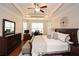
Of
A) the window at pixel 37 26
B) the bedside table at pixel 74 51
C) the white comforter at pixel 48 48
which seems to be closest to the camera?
the bedside table at pixel 74 51

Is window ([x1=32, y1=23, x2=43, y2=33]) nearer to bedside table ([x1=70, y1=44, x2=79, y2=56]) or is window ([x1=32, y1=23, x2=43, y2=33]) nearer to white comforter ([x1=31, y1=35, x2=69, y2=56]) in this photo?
white comforter ([x1=31, y1=35, x2=69, y2=56])

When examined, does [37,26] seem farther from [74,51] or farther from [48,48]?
[74,51]

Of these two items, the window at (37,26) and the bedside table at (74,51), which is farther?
the window at (37,26)

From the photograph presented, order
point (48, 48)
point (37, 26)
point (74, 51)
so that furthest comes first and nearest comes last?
point (37, 26), point (48, 48), point (74, 51)

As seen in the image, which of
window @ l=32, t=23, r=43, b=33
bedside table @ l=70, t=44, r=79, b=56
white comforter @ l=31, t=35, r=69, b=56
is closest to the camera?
bedside table @ l=70, t=44, r=79, b=56

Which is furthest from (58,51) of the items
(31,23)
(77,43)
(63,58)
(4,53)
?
(31,23)

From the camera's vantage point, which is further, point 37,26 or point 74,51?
point 37,26

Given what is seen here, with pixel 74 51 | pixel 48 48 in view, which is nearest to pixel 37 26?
pixel 48 48

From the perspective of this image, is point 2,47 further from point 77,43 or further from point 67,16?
point 67,16

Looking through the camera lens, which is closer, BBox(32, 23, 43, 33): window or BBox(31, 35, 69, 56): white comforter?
BBox(31, 35, 69, 56): white comforter

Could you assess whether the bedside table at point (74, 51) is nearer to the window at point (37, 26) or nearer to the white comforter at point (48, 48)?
the white comforter at point (48, 48)

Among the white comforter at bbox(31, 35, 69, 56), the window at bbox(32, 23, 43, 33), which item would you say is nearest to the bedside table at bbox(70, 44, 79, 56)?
the white comforter at bbox(31, 35, 69, 56)

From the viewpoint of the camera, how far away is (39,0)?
67cm

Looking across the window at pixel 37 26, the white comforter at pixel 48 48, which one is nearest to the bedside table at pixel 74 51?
the white comforter at pixel 48 48
